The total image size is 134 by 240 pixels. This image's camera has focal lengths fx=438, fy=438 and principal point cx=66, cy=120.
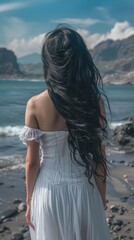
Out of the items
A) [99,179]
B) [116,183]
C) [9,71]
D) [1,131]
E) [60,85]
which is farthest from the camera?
[9,71]

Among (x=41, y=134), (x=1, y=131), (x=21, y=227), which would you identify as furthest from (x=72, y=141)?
(x=1, y=131)

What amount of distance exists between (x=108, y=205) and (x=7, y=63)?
160 meters

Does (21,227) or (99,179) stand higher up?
(99,179)

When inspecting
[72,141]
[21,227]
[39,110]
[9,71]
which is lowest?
[21,227]

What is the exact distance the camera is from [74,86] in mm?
2834

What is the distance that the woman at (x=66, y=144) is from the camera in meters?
2.82

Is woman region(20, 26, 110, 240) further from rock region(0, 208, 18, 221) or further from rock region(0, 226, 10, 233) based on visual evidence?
rock region(0, 208, 18, 221)

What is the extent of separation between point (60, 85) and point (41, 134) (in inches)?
13.8

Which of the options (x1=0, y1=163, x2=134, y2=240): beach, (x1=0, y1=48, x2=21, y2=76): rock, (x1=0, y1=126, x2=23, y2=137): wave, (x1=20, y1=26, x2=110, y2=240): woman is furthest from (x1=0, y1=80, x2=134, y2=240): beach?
(x1=0, y1=48, x2=21, y2=76): rock

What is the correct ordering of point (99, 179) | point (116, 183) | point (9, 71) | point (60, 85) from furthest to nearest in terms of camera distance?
point (9, 71)
point (116, 183)
point (99, 179)
point (60, 85)

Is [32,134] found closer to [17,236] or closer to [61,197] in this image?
[61,197]

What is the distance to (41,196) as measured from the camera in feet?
9.67

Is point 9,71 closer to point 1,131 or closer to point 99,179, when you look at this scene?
point 1,131

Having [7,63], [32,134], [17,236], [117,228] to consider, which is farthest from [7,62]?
[32,134]
